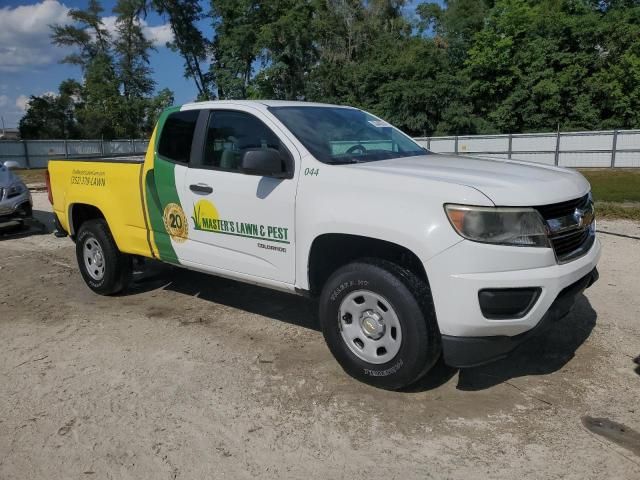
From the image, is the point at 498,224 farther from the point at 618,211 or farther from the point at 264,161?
the point at 618,211

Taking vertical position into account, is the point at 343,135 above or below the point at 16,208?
above

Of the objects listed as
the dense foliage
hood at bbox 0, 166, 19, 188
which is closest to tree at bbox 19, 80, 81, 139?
the dense foliage

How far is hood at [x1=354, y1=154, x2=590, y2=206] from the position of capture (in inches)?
120

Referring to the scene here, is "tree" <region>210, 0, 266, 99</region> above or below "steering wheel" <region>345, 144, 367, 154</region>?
above

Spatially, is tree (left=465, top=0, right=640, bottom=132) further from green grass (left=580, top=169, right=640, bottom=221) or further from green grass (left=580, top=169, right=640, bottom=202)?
green grass (left=580, top=169, right=640, bottom=221)

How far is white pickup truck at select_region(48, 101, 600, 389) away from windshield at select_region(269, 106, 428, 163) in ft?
0.06

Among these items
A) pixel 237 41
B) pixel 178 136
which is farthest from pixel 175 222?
pixel 237 41

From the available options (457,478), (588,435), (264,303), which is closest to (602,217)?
(264,303)

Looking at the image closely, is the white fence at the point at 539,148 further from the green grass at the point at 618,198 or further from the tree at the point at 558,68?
the tree at the point at 558,68

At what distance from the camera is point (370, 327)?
3494mm

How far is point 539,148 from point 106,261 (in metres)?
24.8

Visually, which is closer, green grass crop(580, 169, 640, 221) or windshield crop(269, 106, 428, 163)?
windshield crop(269, 106, 428, 163)

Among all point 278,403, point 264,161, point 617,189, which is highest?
point 264,161

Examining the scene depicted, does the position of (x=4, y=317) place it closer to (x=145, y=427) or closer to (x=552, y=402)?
(x=145, y=427)
